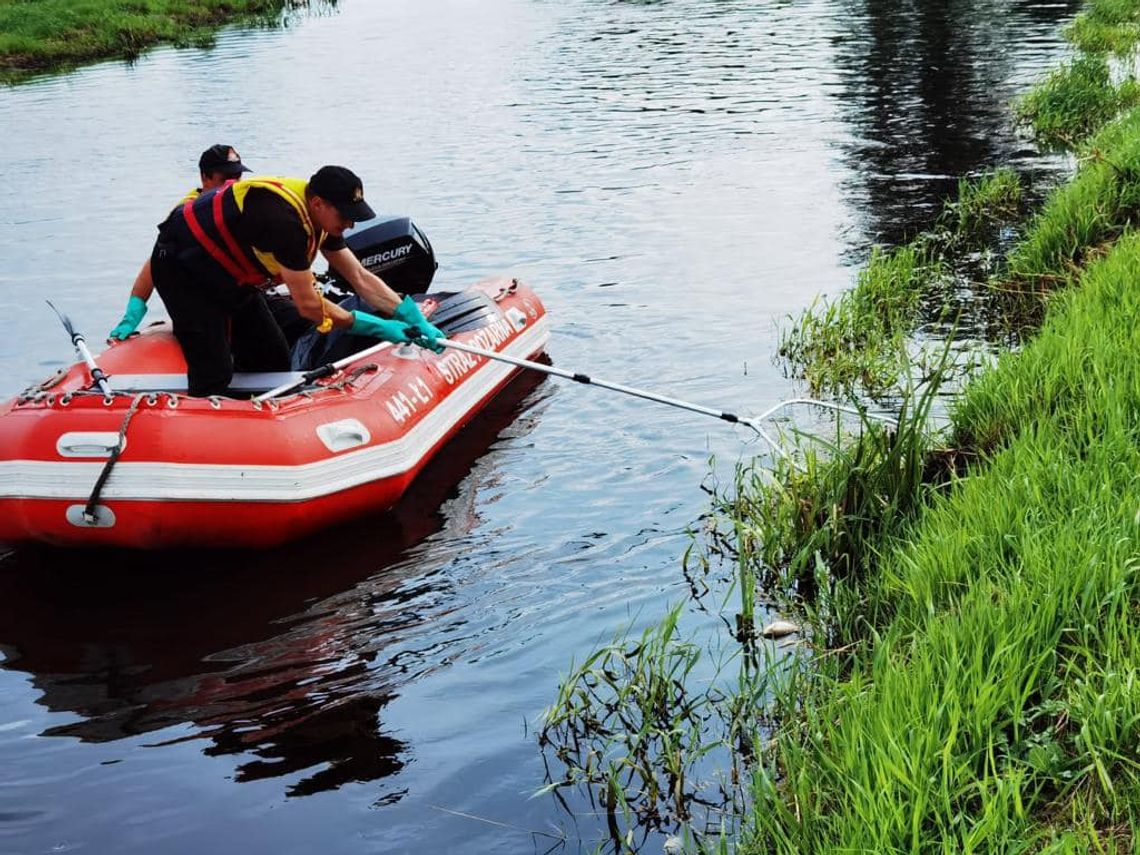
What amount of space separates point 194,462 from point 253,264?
120 cm

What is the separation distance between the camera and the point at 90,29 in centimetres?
2570

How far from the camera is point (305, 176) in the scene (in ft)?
47.8

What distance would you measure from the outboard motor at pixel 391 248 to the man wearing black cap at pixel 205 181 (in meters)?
1.46


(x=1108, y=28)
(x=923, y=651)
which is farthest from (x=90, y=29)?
(x=923, y=651)

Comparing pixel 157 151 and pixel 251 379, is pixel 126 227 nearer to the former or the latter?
pixel 157 151

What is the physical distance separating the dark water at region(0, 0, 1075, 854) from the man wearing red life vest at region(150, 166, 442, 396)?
106 centimetres

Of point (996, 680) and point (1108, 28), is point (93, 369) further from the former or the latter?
point (1108, 28)

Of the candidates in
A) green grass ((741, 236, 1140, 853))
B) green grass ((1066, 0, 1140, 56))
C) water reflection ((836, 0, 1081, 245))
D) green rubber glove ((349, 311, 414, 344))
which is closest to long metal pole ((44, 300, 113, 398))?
green rubber glove ((349, 311, 414, 344))

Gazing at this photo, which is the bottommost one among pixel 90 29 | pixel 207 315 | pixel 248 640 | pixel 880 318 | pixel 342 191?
pixel 248 640

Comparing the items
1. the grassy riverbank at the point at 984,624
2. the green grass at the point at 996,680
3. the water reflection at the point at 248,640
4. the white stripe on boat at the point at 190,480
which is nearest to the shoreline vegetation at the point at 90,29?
the white stripe on boat at the point at 190,480

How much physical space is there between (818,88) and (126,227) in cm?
1008

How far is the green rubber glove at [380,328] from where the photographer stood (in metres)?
6.84

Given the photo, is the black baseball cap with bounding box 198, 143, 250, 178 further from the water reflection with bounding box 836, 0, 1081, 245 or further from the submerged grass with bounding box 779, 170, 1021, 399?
the water reflection with bounding box 836, 0, 1081, 245

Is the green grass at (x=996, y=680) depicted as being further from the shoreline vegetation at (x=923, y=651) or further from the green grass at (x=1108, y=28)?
the green grass at (x=1108, y=28)
